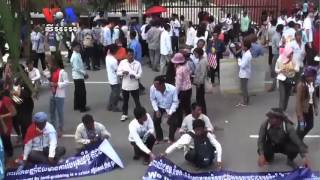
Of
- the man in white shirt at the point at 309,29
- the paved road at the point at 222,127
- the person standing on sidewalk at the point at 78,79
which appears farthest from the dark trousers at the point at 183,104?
the man in white shirt at the point at 309,29

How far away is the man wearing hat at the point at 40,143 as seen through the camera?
26.1 feet

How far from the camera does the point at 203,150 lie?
7.95 m

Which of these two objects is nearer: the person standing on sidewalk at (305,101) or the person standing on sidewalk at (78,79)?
the person standing on sidewalk at (305,101)

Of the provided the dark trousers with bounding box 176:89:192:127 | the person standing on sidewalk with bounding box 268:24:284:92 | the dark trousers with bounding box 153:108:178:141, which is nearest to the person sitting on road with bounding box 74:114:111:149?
the dark trousers with bounding box 153:108:178:141

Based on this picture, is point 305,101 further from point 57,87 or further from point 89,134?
point 57,87

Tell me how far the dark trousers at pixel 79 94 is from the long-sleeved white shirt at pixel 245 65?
3.36 meters

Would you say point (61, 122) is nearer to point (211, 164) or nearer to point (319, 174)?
point (211, 164)

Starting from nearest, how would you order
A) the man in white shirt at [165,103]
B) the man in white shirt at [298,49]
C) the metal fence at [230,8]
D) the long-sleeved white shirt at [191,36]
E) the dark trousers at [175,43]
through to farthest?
the man in white shirt at [165,103] → the man in white shirt at [298,49] → the long-sleeved white shirt at [191,36] → the dark trousers at [175,43] → the metal fence at [230,8]

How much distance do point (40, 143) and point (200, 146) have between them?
241 cm

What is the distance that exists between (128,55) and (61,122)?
1.94m

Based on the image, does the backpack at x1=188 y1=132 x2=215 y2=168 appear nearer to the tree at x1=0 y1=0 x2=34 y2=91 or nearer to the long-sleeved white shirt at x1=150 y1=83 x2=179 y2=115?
the long-sleeved white shirt at x1=150 y1=83 x2=179 y2=115

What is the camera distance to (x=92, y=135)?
8.25 metres

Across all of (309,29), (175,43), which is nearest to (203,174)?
Result: (309,29)

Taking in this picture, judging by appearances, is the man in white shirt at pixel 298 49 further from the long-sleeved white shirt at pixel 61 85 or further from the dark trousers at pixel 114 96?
the long-sleeved white shirt at pixel 61 85
